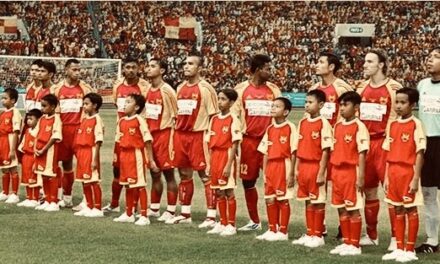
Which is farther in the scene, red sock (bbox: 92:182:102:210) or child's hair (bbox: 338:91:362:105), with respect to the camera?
red sock (bbox: 92:182:102:210)

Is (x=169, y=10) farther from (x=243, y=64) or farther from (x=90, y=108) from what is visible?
(x=90, y=108)

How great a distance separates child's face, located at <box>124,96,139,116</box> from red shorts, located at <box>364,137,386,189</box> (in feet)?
11.5

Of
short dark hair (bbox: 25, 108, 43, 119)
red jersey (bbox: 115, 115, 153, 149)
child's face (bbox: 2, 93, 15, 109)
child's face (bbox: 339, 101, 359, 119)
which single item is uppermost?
child's face (bbox: 339, 101, 359, 119)

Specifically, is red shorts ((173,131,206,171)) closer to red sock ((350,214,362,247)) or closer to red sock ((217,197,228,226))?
red sock ((217,197,228,226))

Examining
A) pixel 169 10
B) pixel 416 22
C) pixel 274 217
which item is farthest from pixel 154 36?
pixel 274 217

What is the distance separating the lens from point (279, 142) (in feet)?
39.3

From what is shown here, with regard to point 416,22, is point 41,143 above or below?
below

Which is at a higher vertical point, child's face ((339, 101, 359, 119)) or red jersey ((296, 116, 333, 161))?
child's face ((339, 101, 359, 119))

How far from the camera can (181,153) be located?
1363 cm

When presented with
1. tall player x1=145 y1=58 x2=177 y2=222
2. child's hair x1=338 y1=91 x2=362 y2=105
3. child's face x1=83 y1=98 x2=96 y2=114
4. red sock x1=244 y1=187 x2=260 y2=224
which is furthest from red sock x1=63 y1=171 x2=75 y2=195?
child's hair x1=338 y1=91 x2=362 y2=105

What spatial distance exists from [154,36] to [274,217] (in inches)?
1501

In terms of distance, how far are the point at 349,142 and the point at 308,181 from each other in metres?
0.77

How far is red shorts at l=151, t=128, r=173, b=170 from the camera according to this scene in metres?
13.7

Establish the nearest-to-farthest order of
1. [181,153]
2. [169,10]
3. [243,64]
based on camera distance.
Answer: [181,153] < [243,64] < [169,10]
